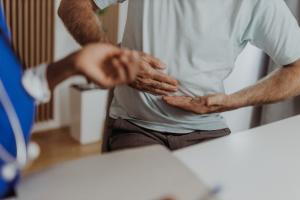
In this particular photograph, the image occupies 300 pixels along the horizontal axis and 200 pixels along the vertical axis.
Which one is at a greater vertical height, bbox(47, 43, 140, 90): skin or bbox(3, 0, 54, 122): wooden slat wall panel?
bbox(47, 43, 140, 90): skin

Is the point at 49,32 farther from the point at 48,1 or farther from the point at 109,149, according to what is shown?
the point at 109,149

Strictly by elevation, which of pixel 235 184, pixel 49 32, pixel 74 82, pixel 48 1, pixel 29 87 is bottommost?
pixel 74 82

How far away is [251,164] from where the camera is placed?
978mm

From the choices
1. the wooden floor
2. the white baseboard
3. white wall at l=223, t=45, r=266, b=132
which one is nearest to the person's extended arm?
white wall at l=223, t=45, r=266, b=132

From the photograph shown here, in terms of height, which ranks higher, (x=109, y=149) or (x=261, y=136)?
(x=261, y=136)

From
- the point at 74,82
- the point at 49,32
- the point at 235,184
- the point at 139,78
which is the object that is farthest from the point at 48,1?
the point at 235,184

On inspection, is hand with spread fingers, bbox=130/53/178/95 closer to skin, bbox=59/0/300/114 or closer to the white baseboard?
skin, bbox=59/0/300/114

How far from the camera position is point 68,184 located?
784 mm

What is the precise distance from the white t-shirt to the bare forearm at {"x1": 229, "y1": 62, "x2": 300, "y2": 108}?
0.05 metres

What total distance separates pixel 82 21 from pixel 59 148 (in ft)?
4.58

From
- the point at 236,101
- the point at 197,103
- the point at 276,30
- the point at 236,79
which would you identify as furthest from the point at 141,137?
the point at 236,79

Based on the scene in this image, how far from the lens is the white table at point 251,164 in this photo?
0.89m

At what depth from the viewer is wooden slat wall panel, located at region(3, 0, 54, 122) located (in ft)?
7.64

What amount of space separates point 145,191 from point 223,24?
0.67 metres
